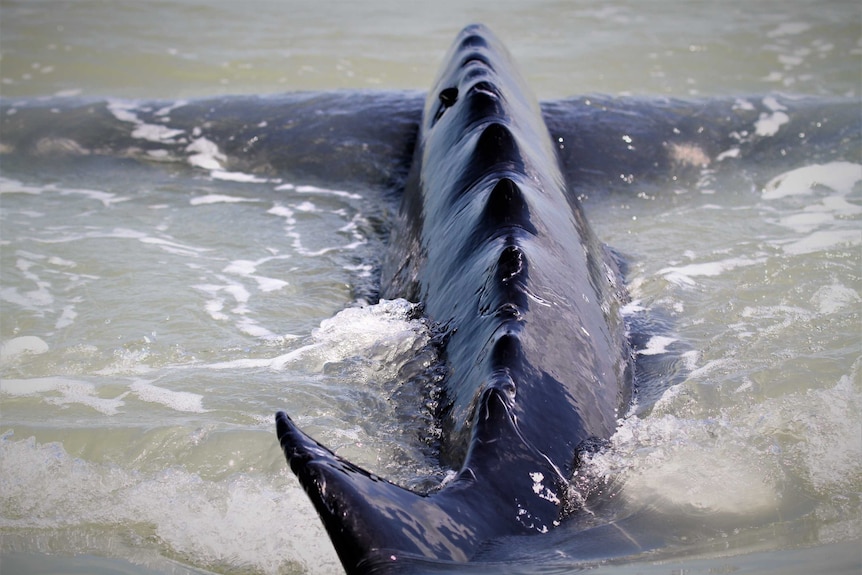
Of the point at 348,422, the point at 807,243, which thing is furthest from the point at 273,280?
the point at 807,243

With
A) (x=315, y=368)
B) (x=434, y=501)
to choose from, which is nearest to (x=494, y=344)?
(x=434, y=501)

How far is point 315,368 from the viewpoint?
13.7 feet

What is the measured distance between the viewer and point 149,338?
Answer: 15.4ft

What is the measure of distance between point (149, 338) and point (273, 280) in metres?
1.01

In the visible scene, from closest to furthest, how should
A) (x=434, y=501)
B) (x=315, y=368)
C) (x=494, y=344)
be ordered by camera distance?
(x=434, y=501), (x=494, y=344), (x=315, y=368)

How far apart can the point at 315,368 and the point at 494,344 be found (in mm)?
1462

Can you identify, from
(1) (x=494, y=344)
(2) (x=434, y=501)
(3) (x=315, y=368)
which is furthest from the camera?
(3) (x=315, y=368)

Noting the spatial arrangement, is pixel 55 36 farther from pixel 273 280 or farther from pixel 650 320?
pixel 650 320

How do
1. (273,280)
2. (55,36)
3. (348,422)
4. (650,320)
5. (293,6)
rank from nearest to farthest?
1. (348,422)
2. (650,320)
3. (273,280)
4. (55,36)
5. (293,6)

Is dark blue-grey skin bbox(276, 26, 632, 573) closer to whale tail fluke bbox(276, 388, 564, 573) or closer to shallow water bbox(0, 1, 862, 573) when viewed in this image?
whale tail fluke bbox(276, 388, 564, 573)

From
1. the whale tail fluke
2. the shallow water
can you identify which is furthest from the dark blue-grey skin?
the shallow water

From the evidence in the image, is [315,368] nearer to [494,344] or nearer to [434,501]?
[494,344]

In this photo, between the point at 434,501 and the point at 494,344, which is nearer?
the point at 434,501

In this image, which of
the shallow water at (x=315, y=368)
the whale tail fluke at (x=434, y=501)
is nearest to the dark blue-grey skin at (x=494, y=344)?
the whale tail fluke at (x=434, y=501)
